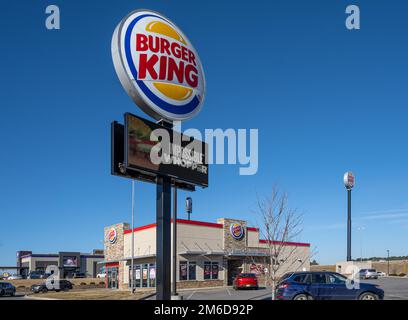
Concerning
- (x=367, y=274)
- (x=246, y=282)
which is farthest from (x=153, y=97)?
(x=367, y=274)

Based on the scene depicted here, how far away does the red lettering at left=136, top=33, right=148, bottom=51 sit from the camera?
1276 centimetres

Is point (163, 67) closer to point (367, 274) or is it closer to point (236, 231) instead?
point (236, 231)

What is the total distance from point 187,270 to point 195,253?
159 cm

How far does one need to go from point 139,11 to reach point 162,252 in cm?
696

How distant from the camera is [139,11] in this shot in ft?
44.2

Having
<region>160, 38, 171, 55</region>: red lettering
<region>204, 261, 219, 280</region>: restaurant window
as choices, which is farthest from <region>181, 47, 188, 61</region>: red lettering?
<region>204, 261, 219, 280</region>: restaurant window

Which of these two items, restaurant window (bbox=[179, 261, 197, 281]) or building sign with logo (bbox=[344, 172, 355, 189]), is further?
building sign with logo (bbox=[344, 172, 355, 189])

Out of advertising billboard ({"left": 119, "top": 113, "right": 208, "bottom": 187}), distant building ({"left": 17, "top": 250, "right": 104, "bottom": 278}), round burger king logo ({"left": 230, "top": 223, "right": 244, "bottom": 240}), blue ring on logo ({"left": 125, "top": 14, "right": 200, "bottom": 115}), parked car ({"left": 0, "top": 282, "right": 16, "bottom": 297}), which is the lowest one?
distant building ({"left": 17, "top": 250, "right": 104, "bottom": 278})

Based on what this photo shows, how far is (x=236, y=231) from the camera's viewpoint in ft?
144

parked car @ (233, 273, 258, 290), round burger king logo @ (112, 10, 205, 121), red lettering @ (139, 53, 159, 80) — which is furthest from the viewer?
parked car @ (233, 273, 258, 290)

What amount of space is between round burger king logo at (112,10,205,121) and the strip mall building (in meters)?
25.3

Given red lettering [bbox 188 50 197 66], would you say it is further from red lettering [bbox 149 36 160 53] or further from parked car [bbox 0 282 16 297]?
parked car [bbox 0 282 16 297]

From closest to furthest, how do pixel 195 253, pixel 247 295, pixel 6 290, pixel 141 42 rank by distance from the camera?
pixel 141 42 → pixel 247 295 → pixel 195 253 → pixel 6 290
